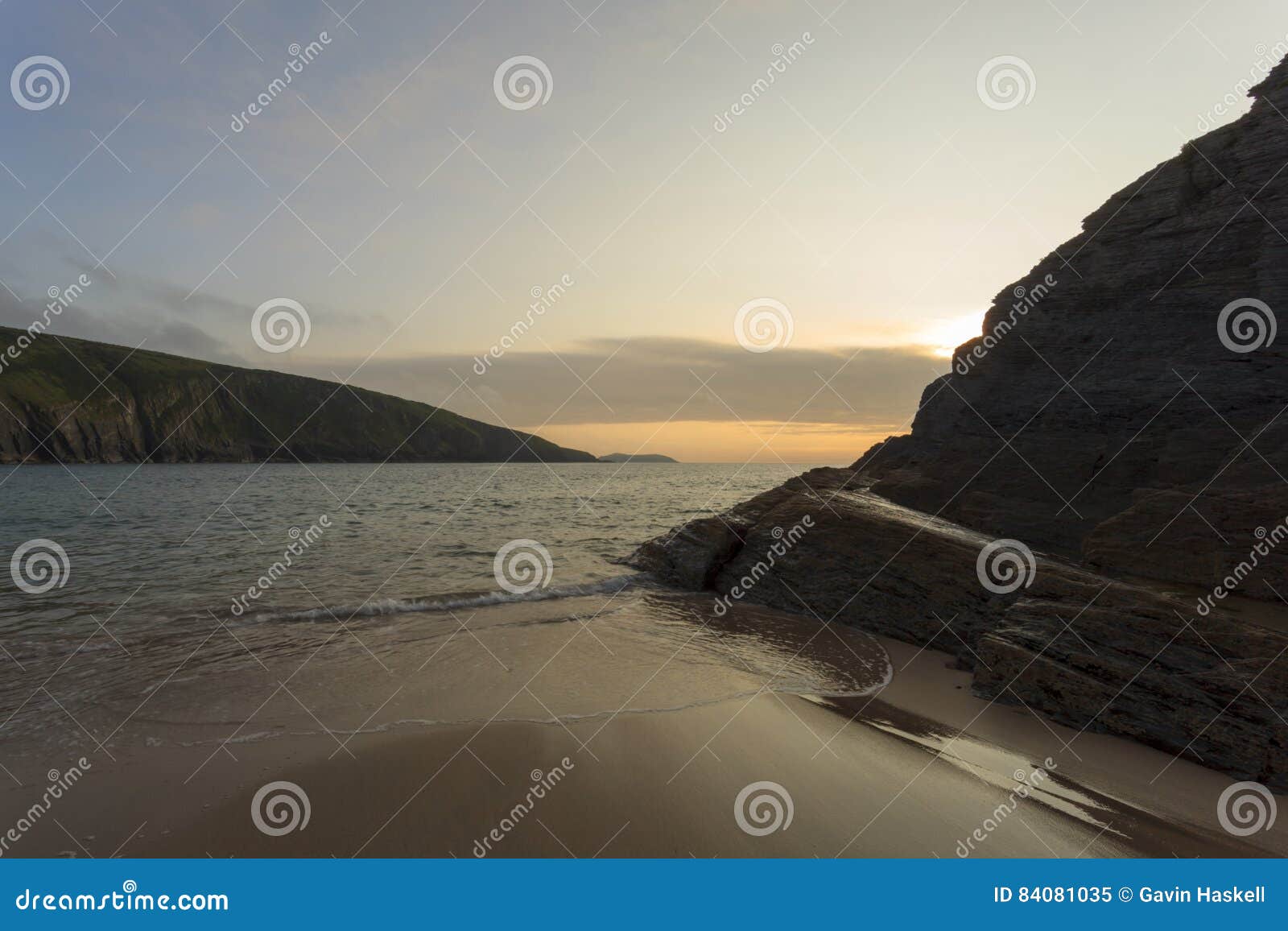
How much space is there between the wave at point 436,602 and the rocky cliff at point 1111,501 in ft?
8.94

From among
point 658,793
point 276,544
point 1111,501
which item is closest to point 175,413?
point 276,544

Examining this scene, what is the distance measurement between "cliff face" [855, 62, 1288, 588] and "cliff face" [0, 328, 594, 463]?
15885cm

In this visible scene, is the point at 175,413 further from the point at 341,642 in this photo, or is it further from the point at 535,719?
the point at 535,719

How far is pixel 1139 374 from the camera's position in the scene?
1905 cm

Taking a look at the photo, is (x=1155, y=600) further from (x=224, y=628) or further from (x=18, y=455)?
(x=18, y=455)

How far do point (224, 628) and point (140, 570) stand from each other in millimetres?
7975

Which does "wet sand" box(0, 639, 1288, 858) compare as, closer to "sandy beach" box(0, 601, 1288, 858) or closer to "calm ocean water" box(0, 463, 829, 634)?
"sandy beach" box(0, 601, 1288, 858)

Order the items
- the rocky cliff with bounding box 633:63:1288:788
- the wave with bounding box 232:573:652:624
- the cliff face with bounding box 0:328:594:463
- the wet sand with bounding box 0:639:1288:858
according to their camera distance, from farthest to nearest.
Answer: the cliff face with bounding box 0:328:594:463 < the wave with bounding box 232:573:652:624 < the rocky cliff with bounding box 633:63:1288:788 < the wet sand with bounding box 0:639:1288:858

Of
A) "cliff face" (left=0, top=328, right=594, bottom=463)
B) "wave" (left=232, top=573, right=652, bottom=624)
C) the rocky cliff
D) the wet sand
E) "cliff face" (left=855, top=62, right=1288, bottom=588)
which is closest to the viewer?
the wet sand

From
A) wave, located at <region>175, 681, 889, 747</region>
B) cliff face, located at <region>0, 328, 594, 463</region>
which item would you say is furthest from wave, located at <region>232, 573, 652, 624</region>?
cliff face, located at <region>0, 328, 594, 463</region>

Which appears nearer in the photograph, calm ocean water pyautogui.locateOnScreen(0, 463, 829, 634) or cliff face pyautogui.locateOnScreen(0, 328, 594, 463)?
calm ocean water pyautogui.locateOnScreen(0, 463, 829, 634)

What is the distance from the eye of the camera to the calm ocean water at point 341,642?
26.7 ft

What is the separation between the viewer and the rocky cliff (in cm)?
839

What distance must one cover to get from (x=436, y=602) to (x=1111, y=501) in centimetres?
2020
